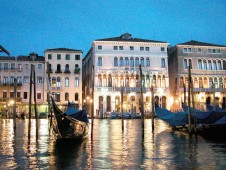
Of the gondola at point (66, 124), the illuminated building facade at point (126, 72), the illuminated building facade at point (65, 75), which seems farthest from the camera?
the illuminated building facade at point (65, 75)

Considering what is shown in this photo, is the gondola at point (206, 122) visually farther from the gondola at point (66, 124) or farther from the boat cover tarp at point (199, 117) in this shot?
the gondola at point (66, 124)

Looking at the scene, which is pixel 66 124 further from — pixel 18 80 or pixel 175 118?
pixel 18 80

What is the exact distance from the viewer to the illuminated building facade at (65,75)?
140 ft

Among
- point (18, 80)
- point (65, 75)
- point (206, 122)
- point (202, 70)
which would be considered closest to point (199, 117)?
point (206, 122)

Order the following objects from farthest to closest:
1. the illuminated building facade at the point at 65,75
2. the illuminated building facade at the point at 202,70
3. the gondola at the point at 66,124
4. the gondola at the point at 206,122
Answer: the illuminated building facade at the point at 202,70
the illuminated building facade at the point at 65,75
the gondola at the point at 206,122
the gondola at the point at 66,124

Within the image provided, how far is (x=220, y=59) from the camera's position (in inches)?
1734

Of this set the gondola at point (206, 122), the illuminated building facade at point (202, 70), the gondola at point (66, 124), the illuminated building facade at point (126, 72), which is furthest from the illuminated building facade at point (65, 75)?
the gondola at point (66, 124)

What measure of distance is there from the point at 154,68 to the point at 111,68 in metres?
5.77

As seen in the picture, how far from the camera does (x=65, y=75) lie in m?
43.1

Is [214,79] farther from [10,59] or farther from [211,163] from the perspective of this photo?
[211,163]

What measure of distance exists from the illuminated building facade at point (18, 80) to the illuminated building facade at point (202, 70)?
17473 mm

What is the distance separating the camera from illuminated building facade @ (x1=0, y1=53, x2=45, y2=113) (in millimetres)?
41500

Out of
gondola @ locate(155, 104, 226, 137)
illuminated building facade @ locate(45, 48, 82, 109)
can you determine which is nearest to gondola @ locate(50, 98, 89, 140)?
gondola @ locate(155, 104, 226, 137)

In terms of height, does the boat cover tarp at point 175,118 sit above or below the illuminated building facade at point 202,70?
below
